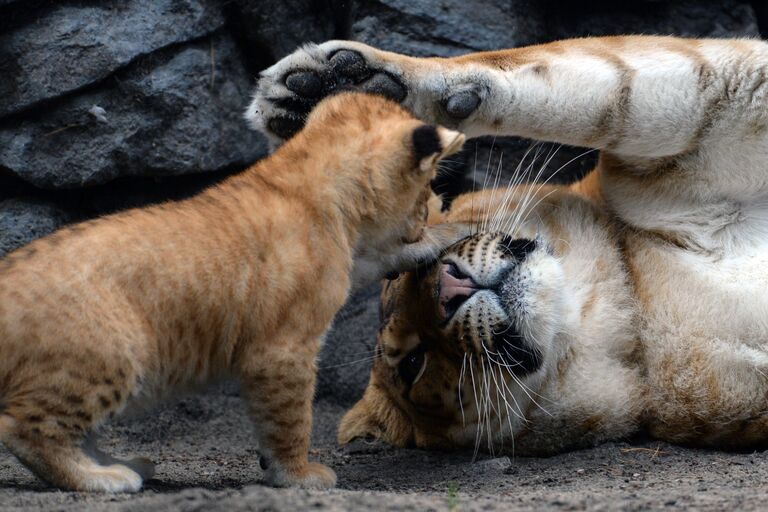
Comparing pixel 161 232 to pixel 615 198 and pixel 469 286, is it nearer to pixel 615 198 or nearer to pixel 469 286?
pixel 469 286

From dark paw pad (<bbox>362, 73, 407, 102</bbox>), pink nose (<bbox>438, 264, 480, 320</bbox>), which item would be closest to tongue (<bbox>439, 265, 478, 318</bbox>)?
pink nose (<bbox>438, 264, 480, 320</bbox>)

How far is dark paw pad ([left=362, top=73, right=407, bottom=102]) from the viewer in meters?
4.44

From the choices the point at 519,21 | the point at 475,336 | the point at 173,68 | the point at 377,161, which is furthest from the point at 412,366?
the point at 519,21

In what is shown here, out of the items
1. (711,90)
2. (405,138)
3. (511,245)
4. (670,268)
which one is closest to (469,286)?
(511,245)

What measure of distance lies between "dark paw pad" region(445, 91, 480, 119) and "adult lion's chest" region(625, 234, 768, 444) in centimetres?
109

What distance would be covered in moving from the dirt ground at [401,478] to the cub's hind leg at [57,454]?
0.09m

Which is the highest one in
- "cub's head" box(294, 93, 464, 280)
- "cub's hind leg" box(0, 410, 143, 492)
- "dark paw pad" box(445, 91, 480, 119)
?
"dark paw pad" box(445, 91, 480, 119)

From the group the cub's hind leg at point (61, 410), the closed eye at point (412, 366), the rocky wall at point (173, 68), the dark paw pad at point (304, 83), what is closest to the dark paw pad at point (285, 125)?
the dark paw pad at point (304, 83)

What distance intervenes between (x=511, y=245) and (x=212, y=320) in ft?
→ 4.85

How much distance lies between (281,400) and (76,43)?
2.71 metres

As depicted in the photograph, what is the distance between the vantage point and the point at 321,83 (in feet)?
14.6

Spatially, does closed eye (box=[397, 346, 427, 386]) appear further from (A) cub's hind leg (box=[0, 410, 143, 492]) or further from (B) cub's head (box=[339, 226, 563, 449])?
(A) cub's hind leg (box=[0, 410, 143, 492])

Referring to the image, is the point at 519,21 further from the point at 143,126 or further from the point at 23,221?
the point at 23,221

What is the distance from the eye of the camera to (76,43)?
5402mm
